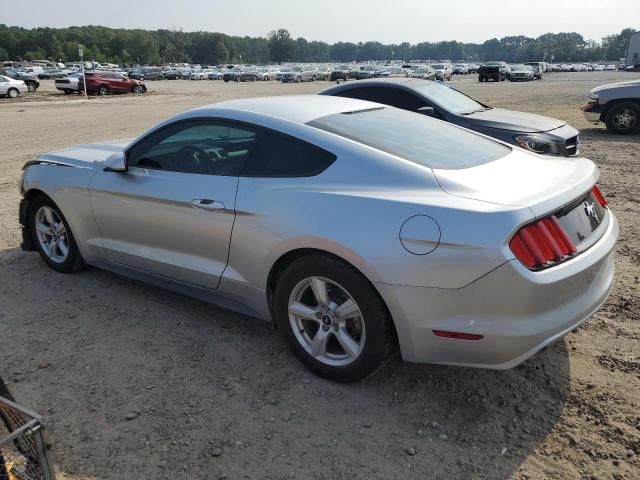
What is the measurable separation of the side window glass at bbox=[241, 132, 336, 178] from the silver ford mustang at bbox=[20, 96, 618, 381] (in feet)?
0.04

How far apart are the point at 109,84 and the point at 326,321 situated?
37244 mm

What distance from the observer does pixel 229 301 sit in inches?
144

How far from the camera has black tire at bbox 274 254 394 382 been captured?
9.47 ft

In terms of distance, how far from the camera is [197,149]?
3949mm

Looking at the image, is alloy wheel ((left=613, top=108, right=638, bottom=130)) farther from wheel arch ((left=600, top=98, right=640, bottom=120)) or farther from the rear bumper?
the rear bumper

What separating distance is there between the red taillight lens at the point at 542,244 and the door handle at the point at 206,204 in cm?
179

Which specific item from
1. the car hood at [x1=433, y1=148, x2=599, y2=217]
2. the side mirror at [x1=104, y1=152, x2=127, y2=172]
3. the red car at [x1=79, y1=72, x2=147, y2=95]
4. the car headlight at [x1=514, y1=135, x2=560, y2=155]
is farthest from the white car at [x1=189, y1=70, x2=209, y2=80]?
the car hood at [x1=433, y1=148, x2=599, y2=217]

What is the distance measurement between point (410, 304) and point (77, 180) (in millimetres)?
3053

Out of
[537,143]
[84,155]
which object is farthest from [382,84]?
[84,155]

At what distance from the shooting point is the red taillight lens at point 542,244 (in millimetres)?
2570

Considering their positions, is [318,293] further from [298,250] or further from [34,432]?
[34,432]

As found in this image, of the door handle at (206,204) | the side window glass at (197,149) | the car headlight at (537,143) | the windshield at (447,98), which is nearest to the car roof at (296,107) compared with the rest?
the side window glass at (197,149)

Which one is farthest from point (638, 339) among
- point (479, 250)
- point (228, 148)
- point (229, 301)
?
point (228, 148)

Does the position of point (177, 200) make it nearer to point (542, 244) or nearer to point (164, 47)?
point (542, 244)
